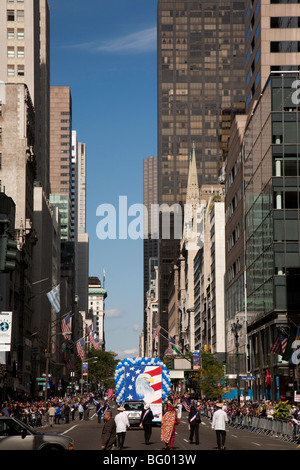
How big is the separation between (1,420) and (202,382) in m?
87.7

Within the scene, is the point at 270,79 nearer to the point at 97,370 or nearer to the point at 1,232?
the point at 1,232

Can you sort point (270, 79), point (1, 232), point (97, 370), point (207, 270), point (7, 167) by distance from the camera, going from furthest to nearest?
point (97, 370)
point (207, 270)
point (7, 167)
point (270, 79)
point (1, 232)

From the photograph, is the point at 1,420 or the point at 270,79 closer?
the point at 1,420

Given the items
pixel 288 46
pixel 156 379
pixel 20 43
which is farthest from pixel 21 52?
pixel 156 379

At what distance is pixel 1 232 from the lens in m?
21.6

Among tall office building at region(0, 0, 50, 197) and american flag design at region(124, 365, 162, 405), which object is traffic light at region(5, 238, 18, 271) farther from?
tall office building at region(0, 0, 50, 197)

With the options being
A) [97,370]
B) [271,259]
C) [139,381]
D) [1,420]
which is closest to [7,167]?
[271,259]

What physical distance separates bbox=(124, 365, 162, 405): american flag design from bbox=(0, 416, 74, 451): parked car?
31160 millimetres

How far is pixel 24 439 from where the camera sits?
919 inches

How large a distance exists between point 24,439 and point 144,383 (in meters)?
32.6

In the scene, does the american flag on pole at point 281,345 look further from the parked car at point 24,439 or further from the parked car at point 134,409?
the parked car at point 24,439

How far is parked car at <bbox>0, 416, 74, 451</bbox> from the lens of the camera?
23312 millimetres

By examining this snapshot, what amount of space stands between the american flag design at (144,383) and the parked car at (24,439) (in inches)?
1227

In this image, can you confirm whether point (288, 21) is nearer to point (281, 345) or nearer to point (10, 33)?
point (281, 345)
